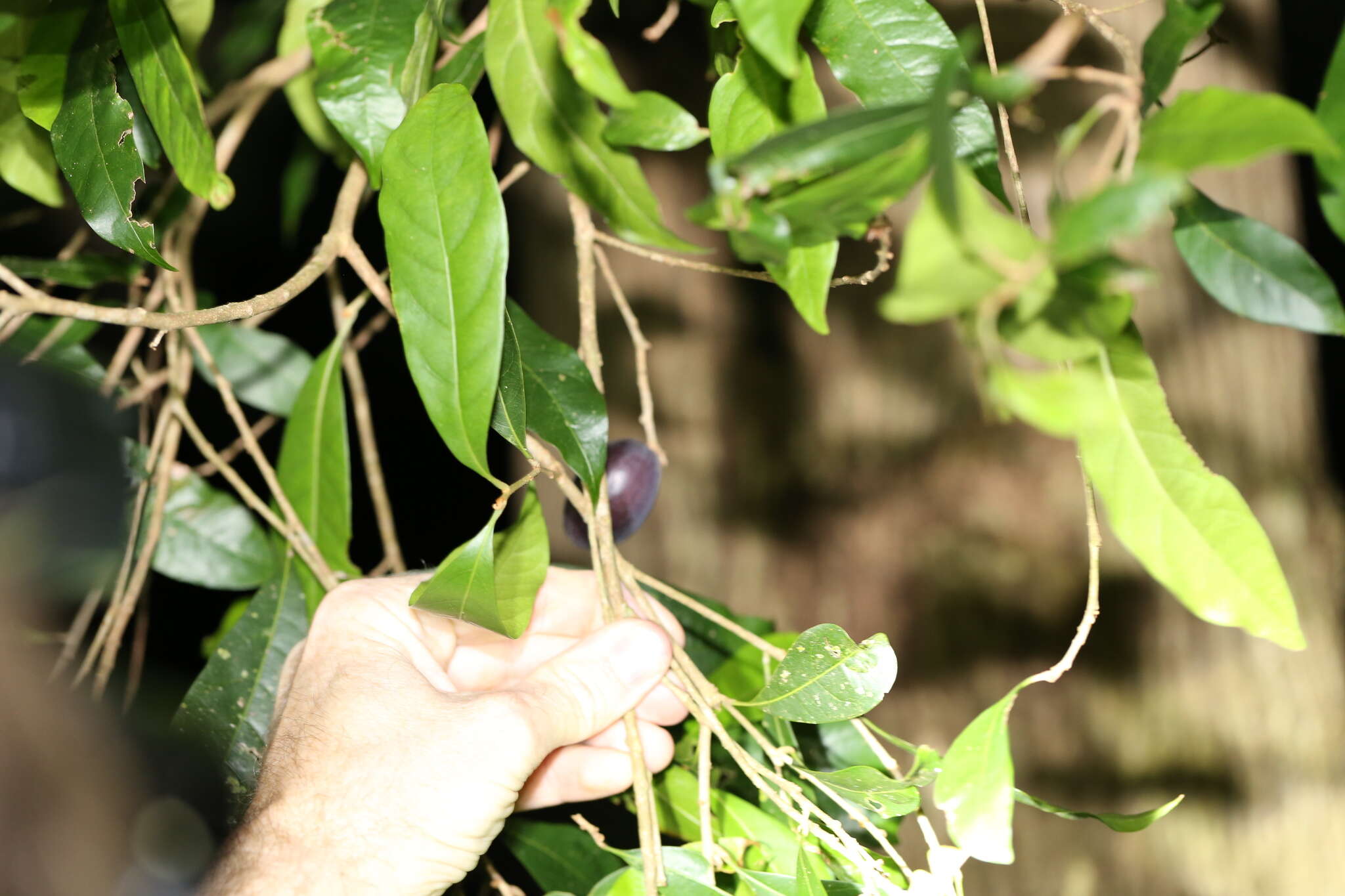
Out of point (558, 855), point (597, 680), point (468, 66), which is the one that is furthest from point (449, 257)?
point (558, 855)

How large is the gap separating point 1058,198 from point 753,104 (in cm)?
25

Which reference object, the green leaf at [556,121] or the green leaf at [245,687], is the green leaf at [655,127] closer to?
the green leaf at [556,121]

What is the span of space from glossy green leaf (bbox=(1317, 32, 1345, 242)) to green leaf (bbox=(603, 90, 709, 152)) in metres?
0.25

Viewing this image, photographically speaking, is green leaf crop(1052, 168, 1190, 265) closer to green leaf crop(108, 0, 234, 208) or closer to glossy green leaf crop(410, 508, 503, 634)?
glossy green leaf crop(410, 508, 503, 634)

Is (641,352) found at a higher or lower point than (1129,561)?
higher

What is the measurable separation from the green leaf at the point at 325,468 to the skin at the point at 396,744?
16cm

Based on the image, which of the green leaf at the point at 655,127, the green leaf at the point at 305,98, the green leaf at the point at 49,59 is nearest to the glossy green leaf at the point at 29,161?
the green leaf at the point at 49,59

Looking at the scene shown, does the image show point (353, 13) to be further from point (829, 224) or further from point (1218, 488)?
point (1218, 488)

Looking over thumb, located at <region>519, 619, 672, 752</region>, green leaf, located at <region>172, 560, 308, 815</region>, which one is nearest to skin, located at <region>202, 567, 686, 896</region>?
thumb, located at <region>519, 619, 672, 752</region>

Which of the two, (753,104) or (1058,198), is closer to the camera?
(1058,198)

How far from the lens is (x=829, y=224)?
1.17ft

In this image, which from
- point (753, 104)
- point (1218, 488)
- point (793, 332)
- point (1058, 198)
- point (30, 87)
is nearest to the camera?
point (1058, 198)

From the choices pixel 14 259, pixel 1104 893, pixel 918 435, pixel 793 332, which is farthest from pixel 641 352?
pixel 1104 893

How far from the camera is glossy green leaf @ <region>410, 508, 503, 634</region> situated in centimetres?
54
